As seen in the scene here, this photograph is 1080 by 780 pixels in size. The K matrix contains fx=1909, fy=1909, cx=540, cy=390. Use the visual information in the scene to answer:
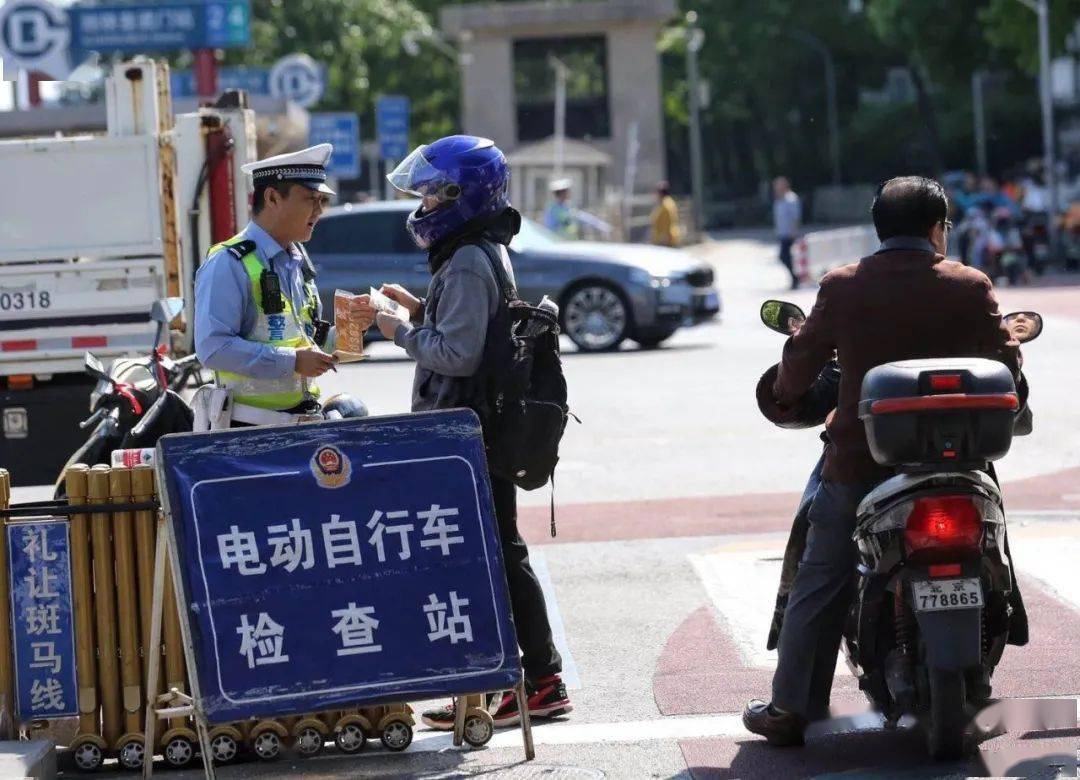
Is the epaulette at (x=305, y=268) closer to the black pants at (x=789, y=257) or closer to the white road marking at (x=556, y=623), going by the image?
the white road marking at (x=556, y=623)

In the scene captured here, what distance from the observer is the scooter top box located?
5.18 m

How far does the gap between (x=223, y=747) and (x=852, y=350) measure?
7.37 feet

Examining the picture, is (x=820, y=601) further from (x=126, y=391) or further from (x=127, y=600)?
(x=126, y=391)

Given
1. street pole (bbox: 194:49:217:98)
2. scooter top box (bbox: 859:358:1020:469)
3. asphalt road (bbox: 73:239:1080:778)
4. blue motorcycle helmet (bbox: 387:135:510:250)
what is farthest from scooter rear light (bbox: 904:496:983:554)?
street pole (bbox: 194:49:217:98)

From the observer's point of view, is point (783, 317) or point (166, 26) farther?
point (166, 26)

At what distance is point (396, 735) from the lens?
5926mm

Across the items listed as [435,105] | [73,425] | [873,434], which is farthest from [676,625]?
[435,105]

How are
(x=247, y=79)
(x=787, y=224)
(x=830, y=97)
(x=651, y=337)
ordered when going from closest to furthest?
1. (x=651, y=337)
2. (x=787, y=224)
3. (x=247, y=79)
4. (x=830, y=97)

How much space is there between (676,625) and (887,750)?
2091 millimetres

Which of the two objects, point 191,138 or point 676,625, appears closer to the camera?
point 676,625

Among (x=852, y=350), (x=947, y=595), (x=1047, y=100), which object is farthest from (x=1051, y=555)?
(x=1047, y=100)

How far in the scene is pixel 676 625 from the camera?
7.68 metres

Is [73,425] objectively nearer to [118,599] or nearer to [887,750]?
[118,599]

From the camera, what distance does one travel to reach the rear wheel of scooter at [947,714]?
5195 mm
